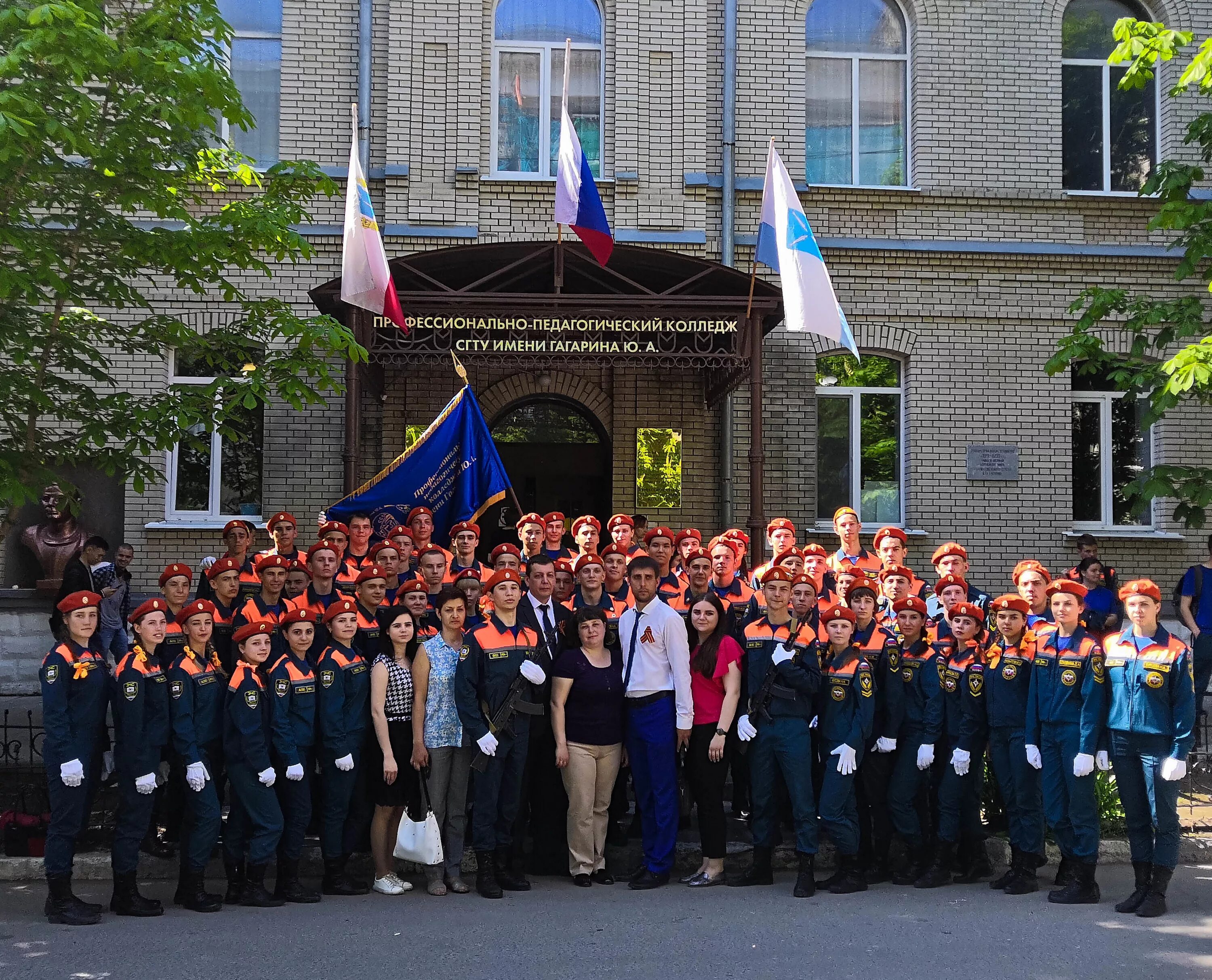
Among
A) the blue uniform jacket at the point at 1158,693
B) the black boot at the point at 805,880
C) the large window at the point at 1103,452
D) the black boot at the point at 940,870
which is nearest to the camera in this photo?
the blue uniform jacket at the point at 1158,693

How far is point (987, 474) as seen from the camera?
536 inches

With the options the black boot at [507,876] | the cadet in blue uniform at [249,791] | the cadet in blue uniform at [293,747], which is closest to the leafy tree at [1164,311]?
the black boot at [507,876]

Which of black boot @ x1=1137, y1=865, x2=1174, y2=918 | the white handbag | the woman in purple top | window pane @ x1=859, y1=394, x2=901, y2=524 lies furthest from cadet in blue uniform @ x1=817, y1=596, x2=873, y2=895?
window pane @ x1=859, y1=394, x2=901, y2=524

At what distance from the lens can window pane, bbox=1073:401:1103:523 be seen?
14.0 metres

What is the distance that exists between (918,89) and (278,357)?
871 centimetres

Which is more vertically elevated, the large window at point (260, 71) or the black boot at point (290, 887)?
the large window at point (260, 71)

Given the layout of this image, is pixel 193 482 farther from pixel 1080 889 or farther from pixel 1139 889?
pixel 1139 889

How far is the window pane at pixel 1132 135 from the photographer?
47.0ft

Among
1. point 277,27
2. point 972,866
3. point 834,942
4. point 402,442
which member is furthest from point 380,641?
point 277,27

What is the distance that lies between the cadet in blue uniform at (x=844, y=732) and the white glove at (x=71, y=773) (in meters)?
4.31

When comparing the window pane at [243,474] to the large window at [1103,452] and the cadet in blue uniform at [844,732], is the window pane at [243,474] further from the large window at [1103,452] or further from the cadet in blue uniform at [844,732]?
the large window at [1103,452]

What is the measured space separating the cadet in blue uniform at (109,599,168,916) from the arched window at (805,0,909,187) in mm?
9976

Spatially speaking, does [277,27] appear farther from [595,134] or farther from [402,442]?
[402,442]

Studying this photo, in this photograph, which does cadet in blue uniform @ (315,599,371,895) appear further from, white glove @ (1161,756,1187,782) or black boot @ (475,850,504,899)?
white glove @ (1161,756,1187,782)
